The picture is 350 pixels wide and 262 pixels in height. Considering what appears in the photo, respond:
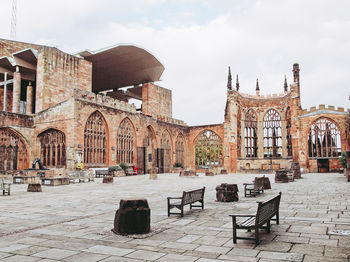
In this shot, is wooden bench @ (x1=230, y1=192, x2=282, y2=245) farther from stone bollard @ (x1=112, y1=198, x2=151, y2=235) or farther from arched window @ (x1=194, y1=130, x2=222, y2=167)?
arched window @ (x1=194, y1=130, x2=222, y2=167)

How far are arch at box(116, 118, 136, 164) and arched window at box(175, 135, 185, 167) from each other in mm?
9214

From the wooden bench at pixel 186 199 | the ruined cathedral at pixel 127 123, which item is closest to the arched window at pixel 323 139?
the ruined cathedral at pixel 127 123

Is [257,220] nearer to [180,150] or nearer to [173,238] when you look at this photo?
[173,238]

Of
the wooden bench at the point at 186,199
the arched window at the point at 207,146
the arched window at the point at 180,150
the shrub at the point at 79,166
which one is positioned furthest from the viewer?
the arched window at the point at 207,146

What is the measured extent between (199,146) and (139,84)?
11.9 m

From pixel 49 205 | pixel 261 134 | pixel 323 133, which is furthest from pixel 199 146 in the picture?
pixel 49 205

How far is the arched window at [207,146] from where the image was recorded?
40.0 m

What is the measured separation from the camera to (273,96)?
40406mm

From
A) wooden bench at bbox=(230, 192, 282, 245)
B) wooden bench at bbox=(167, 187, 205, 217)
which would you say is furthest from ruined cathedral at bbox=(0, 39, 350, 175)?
wooden bench at bbox=(230, 192, 282, 245)

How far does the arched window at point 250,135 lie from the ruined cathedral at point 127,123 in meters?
0.13

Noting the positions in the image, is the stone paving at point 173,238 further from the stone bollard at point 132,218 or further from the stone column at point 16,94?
the stone column at point 16,94

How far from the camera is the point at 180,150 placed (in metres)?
38.9

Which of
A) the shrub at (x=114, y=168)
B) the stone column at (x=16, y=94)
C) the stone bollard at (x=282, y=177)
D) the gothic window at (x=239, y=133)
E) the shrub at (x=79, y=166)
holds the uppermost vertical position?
the stone column at (x=16, y=94)

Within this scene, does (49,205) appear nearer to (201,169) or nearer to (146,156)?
(146,156)
